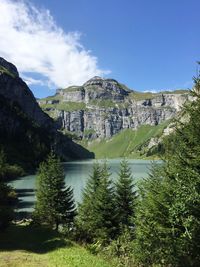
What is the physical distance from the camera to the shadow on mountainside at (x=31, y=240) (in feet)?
98.7

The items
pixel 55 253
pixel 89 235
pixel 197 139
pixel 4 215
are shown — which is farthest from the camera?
pixel 89 235

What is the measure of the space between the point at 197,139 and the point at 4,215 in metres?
24.5

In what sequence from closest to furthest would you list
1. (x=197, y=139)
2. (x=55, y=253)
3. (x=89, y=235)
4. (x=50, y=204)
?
(x=197, y=139) < (x=55, y=253) < (x=89, y=235) < (x=50, y=204)

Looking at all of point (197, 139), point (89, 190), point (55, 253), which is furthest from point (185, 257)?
point (89, 190)

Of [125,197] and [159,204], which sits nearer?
[159,204]

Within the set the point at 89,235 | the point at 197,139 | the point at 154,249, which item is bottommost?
the point at 89,235

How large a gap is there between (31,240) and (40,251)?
5.51 m

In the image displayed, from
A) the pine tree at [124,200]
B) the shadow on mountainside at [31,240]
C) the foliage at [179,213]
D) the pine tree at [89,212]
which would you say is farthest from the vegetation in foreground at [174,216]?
the pine tree at [124,200]

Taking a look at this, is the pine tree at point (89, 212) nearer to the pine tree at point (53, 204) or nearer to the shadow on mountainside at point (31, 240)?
the pine tree at point (53, 204)

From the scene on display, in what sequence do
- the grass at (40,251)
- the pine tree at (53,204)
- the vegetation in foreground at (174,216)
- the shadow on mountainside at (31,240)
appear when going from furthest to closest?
the pine tree at (53,204) → the shadow on mountainside at (31,240) → the grass at (40,251) → the vegetation in foreground at (174,216)

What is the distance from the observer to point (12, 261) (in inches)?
950

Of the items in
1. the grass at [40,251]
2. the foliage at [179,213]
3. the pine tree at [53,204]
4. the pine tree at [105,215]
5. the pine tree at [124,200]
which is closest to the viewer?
the foliage at [179,213]

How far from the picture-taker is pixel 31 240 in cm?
3403

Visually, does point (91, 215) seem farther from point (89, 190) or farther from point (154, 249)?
point (154, 249)
